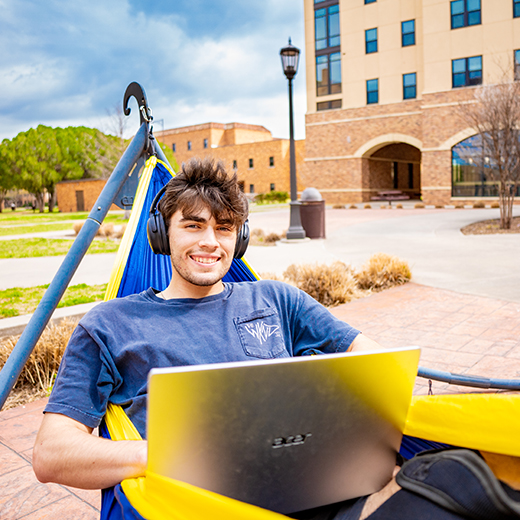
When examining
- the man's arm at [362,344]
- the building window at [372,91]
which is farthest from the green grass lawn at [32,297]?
the building window at [372,91]

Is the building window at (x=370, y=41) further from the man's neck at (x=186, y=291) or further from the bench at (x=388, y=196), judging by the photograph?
the man's neck at (x=186, y=291)

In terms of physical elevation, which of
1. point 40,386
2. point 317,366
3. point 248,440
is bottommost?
point 40,386

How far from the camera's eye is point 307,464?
111 centimetres

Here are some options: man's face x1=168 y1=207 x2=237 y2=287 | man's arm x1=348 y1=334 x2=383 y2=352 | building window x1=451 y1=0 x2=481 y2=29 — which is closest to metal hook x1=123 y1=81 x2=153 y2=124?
man's face x1=168 y1=207 x2=237 y2=287

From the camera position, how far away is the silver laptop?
0.96 m

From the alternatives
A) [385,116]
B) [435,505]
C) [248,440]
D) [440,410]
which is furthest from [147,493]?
[385,116]

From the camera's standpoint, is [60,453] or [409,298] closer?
[60,453]

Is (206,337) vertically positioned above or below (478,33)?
below

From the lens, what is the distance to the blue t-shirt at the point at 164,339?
1.41 meters

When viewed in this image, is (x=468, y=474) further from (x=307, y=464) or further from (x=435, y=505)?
(x=307, y=464)

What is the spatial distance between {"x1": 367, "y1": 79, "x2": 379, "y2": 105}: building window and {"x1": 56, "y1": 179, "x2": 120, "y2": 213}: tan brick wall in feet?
67.6

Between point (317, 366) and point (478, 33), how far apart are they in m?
27.3

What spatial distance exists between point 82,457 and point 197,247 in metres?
0.73

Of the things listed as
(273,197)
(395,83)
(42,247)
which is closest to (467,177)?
(395,83)
